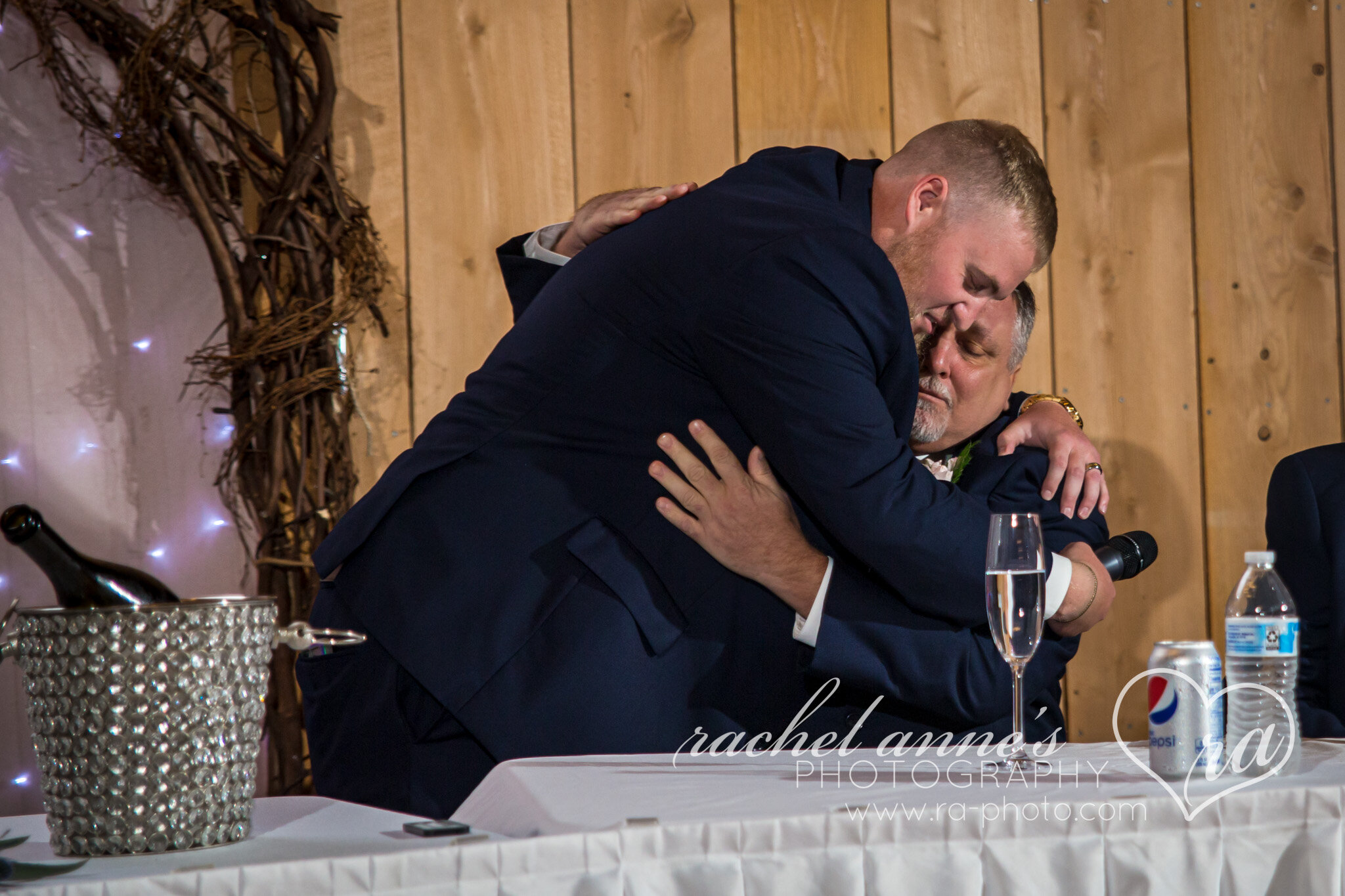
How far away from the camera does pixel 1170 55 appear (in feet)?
9.35

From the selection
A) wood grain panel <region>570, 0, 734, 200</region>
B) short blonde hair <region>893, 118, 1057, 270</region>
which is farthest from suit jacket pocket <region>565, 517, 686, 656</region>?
wood grain panel <region>570, 0, 734, 200</region>

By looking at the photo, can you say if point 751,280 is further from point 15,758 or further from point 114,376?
point 15,758

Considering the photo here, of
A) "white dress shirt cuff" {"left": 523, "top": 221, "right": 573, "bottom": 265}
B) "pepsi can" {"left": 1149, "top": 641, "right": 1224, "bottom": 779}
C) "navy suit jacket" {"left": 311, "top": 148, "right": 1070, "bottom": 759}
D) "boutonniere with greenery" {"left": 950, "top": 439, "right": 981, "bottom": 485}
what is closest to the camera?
"pepsi can" {"left": 1149, "top": 641, "right": 1224, "bottom": 779}

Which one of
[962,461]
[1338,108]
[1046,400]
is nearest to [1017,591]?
[962,461]

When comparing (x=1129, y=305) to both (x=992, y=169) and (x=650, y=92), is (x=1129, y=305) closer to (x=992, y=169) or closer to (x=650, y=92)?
(x=650, y=92)

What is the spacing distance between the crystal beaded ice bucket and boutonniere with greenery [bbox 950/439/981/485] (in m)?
1.33

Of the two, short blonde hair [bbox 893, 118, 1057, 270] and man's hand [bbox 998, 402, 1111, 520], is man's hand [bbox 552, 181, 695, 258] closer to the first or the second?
short blonde hair [bbox 893, 118, 1057, 270]

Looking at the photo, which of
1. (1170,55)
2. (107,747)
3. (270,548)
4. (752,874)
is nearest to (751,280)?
(752,874)

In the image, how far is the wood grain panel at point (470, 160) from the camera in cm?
248

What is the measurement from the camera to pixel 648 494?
1431mm

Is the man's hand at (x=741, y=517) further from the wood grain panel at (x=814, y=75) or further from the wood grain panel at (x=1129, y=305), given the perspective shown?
the wood grain panel at (x=1129, y=305)

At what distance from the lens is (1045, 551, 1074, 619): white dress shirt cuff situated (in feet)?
4.45

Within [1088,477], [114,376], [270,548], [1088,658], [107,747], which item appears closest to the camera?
[107,747]

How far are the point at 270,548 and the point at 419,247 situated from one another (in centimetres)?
67
